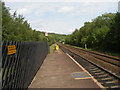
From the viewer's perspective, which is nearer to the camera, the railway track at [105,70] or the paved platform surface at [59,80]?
the paved platform surface at [59,80]

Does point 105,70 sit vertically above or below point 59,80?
above

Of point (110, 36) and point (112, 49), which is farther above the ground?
point (110, 36)

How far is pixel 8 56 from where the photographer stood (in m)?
3.55

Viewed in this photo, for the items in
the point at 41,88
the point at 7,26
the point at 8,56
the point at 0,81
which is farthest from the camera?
the point at 7,26

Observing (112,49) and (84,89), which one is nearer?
(84,89)

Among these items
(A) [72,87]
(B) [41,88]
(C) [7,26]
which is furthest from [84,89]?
(C) [7,26]

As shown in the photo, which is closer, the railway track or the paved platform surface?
the paved platform surface

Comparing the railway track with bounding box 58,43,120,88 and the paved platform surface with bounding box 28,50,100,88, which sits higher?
the railway track with bounding box 58,43,120,88

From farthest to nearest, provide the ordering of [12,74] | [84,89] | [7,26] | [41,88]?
[7,26] < [41,88] < [84,89] < [12,74]

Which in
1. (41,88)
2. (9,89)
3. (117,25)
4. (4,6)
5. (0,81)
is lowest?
→ (41,88)

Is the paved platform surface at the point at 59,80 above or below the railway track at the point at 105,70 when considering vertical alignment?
below

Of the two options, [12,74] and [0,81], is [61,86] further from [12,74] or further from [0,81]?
[0,81]

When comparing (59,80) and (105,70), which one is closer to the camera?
(59,80)

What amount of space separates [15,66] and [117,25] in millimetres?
20349
